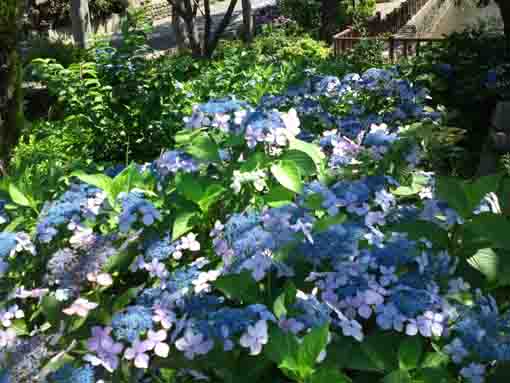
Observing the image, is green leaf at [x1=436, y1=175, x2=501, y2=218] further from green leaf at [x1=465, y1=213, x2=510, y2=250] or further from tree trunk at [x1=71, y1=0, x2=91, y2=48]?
tree trunk at [x1=71, y1=0, x2=91, y2=48]

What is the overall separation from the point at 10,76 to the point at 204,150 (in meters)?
4.73

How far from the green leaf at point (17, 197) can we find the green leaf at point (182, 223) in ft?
1.79

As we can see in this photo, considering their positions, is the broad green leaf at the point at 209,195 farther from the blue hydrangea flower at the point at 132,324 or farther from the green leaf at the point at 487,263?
the green leaf at the point at 487,263

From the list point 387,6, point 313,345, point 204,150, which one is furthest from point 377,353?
point 387,6

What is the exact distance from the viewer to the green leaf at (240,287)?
1342mm

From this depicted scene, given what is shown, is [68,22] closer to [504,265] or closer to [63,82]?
[63,82]

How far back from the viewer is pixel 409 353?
119cm

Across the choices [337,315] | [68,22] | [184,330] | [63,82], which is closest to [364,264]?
[337,315]

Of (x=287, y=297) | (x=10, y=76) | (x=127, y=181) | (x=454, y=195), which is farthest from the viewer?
(x=10, y=76)

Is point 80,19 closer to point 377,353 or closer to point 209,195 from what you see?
point 209,195

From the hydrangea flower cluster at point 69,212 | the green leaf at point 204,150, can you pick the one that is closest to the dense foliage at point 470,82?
the green leaf at point 204,150

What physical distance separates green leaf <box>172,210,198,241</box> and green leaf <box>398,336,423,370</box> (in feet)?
2.10

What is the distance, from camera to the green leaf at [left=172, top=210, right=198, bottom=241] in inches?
63.0

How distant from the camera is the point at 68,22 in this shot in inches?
882
